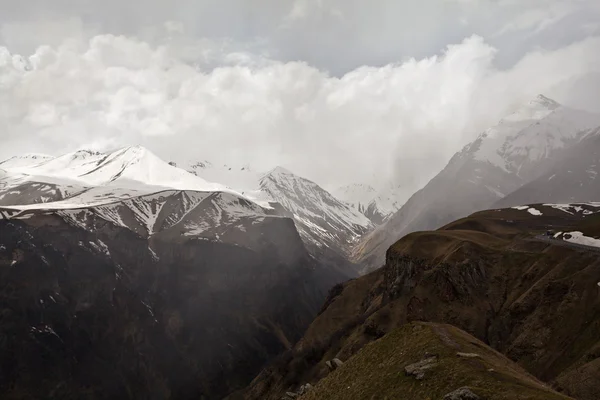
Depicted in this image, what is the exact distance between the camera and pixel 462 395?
32.2 meters

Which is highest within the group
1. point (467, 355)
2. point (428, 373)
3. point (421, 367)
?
point (421, 367)

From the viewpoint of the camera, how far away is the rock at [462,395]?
104 feet

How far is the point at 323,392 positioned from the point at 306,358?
394 feet

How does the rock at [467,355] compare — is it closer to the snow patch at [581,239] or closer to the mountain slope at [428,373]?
the mountain slope at [428,373]

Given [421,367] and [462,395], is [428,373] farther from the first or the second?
[462,395]

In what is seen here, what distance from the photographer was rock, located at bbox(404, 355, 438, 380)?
128 ft

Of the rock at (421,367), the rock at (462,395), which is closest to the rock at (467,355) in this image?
the rock at (421,367)

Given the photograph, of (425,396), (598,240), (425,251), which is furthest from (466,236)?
(425,396)

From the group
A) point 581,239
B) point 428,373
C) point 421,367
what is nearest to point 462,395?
point 428,373

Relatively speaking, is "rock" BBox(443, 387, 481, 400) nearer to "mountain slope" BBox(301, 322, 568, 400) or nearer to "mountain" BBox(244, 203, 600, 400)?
"mountain slope" BBox(301, 322, 568, 400)

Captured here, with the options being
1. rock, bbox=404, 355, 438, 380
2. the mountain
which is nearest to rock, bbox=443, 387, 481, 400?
the mountain

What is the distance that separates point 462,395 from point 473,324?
88.6m

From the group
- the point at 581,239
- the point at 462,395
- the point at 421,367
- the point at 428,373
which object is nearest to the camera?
the point at 462,395

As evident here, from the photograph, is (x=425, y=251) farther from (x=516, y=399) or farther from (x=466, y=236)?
(x=516, y=399)
